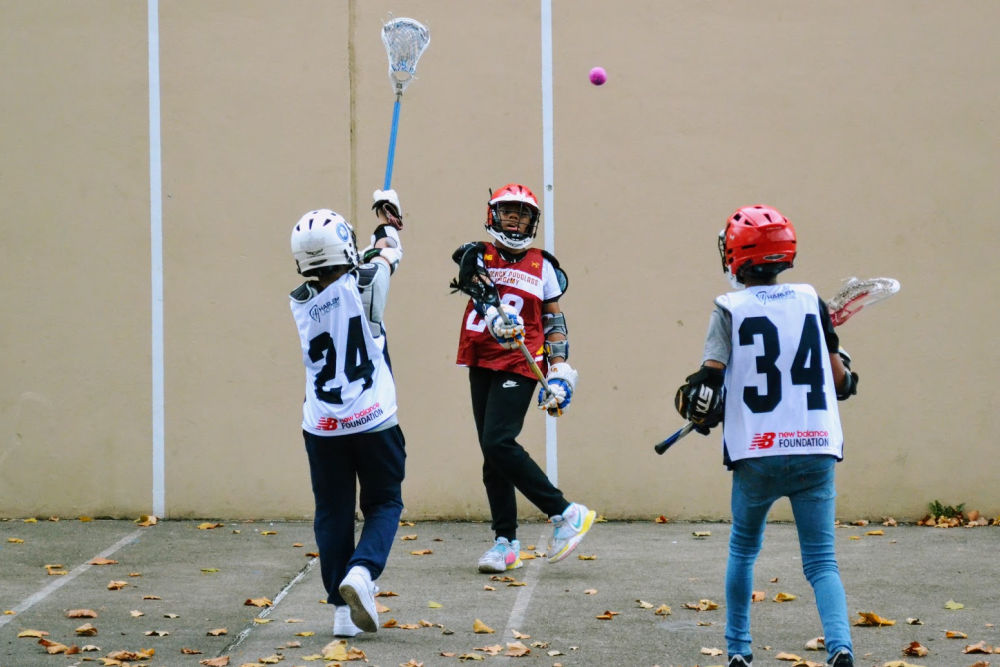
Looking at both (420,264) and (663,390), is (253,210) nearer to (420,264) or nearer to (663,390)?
(420,264)

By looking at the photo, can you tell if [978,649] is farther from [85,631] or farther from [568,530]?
[85,631]

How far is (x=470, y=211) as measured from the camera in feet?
29.1

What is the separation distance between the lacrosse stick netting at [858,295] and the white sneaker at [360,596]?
225 centimetres

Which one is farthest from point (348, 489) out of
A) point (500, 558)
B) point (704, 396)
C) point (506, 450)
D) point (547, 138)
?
point (547, 138)

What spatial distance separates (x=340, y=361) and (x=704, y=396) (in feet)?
5.59

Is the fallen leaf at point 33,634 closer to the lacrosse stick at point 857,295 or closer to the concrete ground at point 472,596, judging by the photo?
the concrete ground at point 472,596

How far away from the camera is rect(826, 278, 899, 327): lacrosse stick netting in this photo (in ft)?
17.4

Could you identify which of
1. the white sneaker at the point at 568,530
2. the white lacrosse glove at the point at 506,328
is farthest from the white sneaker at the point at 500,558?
the white lacrosse glove at the point at 506,328

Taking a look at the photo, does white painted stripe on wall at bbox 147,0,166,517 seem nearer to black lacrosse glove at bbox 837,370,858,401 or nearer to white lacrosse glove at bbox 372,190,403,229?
white lacrosse glove at bbox 372,190,403,229

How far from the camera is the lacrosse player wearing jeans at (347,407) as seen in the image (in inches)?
222

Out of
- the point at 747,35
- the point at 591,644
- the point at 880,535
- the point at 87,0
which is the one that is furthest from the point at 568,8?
the point at 591,644

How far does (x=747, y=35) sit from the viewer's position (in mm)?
8766

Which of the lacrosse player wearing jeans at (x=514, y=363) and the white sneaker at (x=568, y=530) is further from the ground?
the lacrosse player wearing jeans at (x=514, y=363)

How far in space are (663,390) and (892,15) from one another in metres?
2.96
